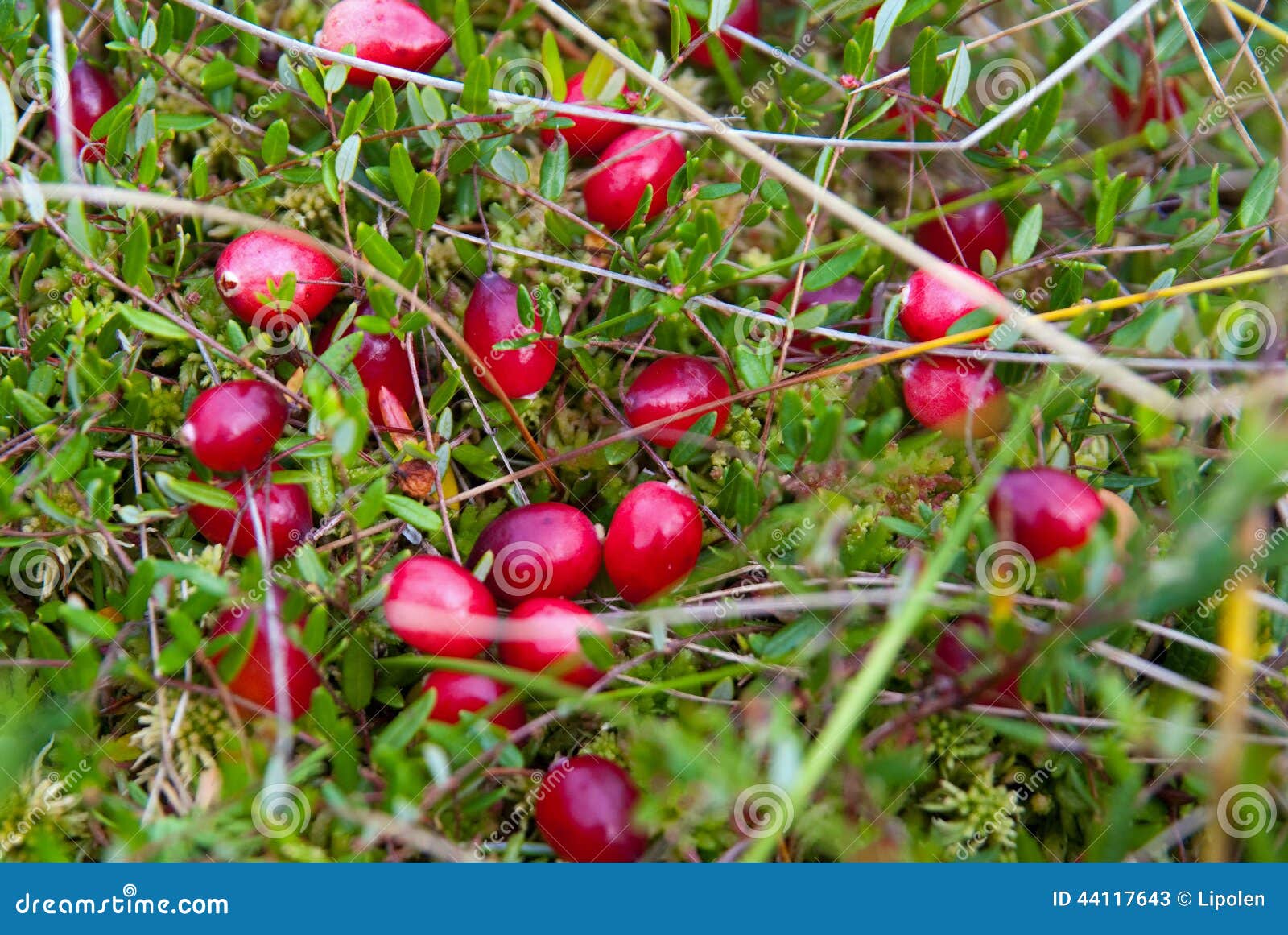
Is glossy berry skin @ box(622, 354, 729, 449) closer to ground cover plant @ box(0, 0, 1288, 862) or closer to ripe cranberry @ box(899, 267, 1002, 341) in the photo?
ground cover plant @ box(0, 0, 1288, 862)

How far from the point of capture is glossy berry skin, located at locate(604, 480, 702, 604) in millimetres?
2359

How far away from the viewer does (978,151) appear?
2877 mm

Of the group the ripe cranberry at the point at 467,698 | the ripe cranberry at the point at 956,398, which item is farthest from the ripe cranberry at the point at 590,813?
the ripe cranberry at the point at 956,398

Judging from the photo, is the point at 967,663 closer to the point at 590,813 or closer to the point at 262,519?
the point at 590,813

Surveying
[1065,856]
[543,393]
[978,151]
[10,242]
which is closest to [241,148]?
[10,242]

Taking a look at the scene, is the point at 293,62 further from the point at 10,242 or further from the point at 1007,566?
the point at 1007,566

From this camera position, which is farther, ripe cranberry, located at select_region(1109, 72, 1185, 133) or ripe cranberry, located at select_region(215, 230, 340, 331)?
ripe cranberry, located at select_region(1109, 72, 1185, 133)
